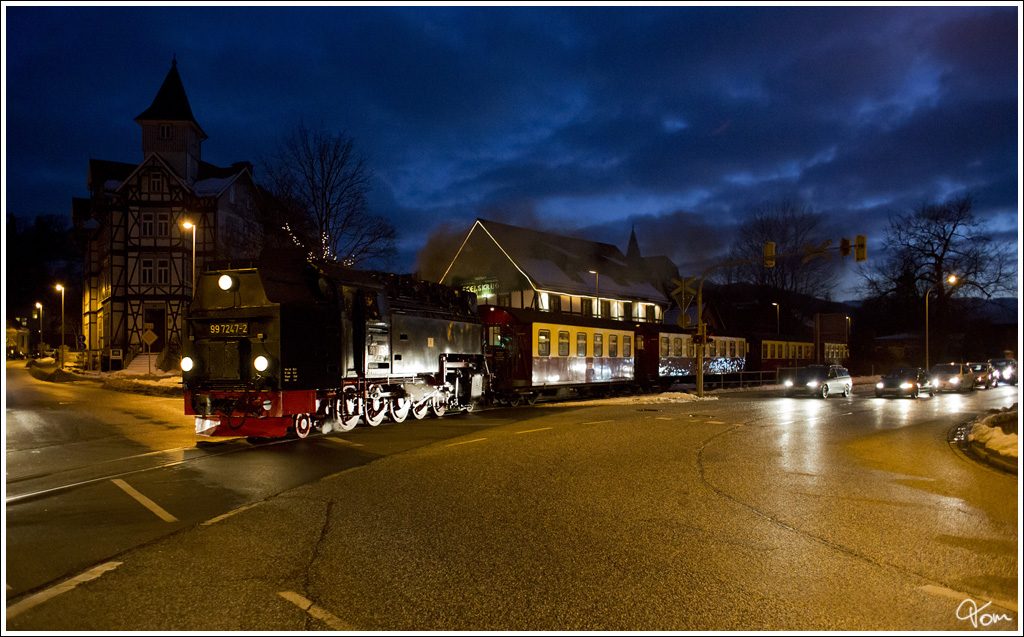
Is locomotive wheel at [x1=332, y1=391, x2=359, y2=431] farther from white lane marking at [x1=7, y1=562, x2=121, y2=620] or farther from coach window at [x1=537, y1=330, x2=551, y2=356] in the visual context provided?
coach window at [x1=537, y1=330, x2=551, y2=356]

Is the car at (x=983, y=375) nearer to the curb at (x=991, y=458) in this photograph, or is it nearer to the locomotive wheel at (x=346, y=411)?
the curb at (x=991, y=458)

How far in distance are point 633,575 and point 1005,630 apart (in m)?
2.33

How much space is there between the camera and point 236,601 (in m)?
4.44

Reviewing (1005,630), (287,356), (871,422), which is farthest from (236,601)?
(871,422)

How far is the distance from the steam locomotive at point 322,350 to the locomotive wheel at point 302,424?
35 mm

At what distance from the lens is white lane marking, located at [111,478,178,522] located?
6.75 m

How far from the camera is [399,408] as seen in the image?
633 inches

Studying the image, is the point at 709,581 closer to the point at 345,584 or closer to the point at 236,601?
the point at 345,584

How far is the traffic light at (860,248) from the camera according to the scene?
2100cm

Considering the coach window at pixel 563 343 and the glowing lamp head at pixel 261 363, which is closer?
the glowing lamp head at pixel 261 363

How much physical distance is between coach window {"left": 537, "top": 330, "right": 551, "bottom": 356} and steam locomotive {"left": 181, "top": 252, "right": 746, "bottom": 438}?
2301 mm

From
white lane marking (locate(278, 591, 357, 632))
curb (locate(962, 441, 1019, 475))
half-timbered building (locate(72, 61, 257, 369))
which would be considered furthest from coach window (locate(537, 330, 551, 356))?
half-timbered building (locate(72, 61, 257, 369))

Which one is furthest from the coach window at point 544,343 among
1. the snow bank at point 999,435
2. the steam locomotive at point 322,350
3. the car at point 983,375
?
the car at point 983,375

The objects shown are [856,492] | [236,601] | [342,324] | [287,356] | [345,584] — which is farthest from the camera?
[342,324]
